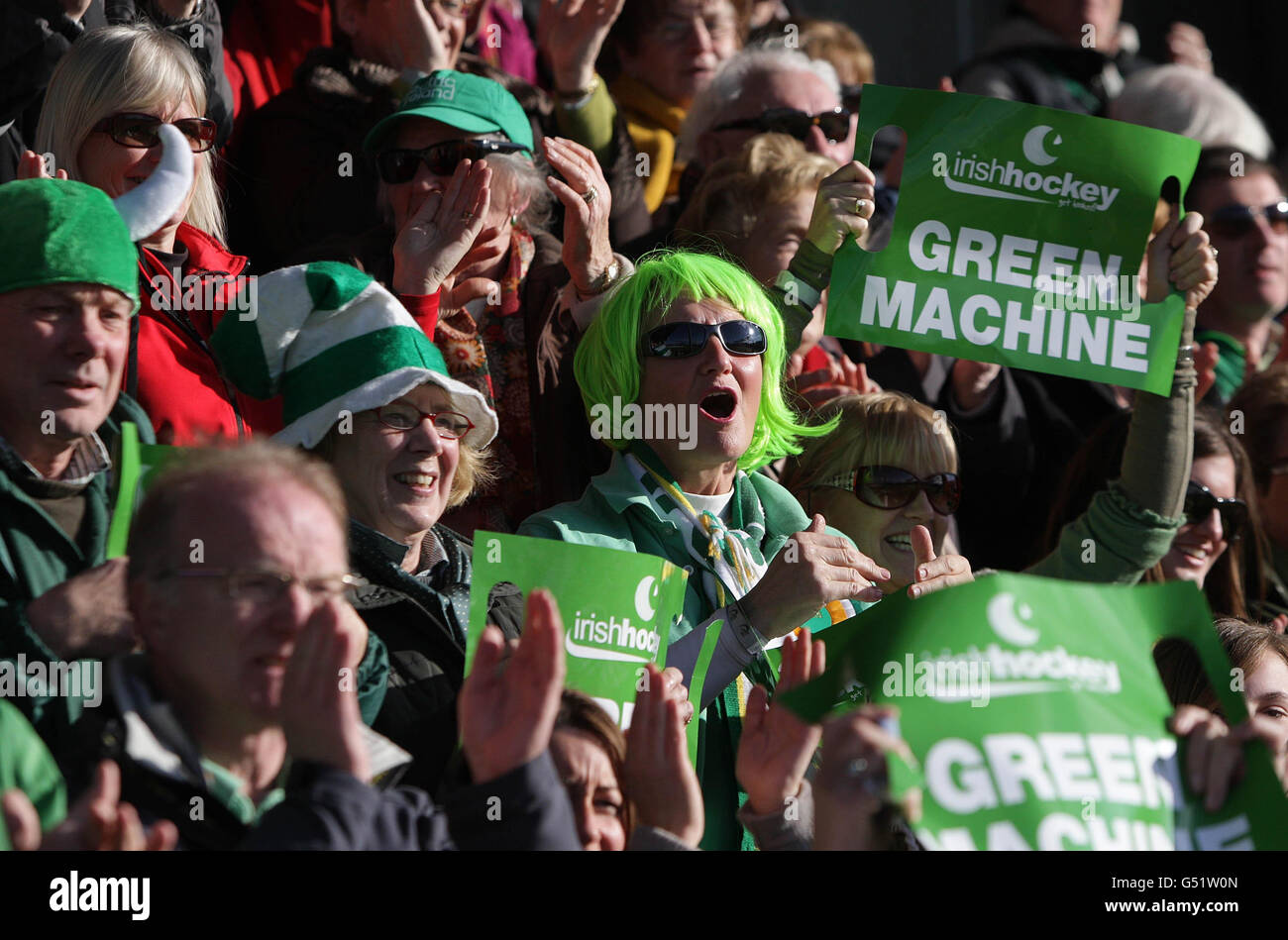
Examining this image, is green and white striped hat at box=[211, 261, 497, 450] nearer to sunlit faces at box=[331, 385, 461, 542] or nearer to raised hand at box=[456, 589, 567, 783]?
sunlit faces at box=[331, 385, 461, 542]

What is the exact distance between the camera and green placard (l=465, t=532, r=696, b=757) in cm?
→ 325

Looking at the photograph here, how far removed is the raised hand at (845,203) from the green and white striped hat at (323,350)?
1131mm

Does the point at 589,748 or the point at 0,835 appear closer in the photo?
the point at 0,835

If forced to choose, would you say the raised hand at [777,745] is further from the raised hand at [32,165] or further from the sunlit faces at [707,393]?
the raised hand at [32,165]

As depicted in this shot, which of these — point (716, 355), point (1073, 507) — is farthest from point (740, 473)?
point (1073, 507)

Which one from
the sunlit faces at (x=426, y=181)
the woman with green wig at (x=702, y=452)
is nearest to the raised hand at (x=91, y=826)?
the woman with green wig at (x=702, y=452)

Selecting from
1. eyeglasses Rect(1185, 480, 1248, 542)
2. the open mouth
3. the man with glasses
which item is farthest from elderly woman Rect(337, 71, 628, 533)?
the man with glasses

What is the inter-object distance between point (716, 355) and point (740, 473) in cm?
32

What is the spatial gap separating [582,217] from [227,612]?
2.04 meters

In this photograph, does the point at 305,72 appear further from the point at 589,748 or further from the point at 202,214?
the point at 589,748

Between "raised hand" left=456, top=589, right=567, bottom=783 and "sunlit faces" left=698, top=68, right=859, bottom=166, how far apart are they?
10.3ft

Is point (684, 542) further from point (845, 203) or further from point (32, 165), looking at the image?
point (32, 165)

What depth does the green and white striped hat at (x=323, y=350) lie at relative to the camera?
3711 millimetres
